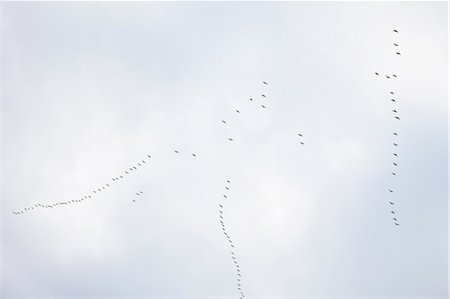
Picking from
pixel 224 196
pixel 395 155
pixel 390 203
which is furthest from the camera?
pixel 224 196

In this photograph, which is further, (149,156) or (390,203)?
(149,156)

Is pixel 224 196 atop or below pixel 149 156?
below

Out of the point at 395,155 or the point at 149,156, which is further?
the point at 149,156

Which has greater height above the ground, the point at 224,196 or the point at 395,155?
the point at 224,196

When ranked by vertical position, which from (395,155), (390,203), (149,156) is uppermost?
(149,156)

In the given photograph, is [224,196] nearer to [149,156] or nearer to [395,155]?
[149,156]

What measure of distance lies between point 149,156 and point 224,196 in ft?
139

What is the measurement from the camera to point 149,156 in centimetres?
13500

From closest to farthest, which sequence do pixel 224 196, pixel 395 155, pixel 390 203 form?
pixel 395 155, pixel 390 203, pixel 224 196

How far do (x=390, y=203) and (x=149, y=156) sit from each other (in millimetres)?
112100

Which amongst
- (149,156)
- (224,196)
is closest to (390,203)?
(224,196)

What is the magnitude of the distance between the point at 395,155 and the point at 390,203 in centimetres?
2216

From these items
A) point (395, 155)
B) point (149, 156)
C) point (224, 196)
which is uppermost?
point (149, 156)

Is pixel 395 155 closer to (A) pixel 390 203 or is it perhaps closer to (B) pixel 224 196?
(A) pixel 390 203
